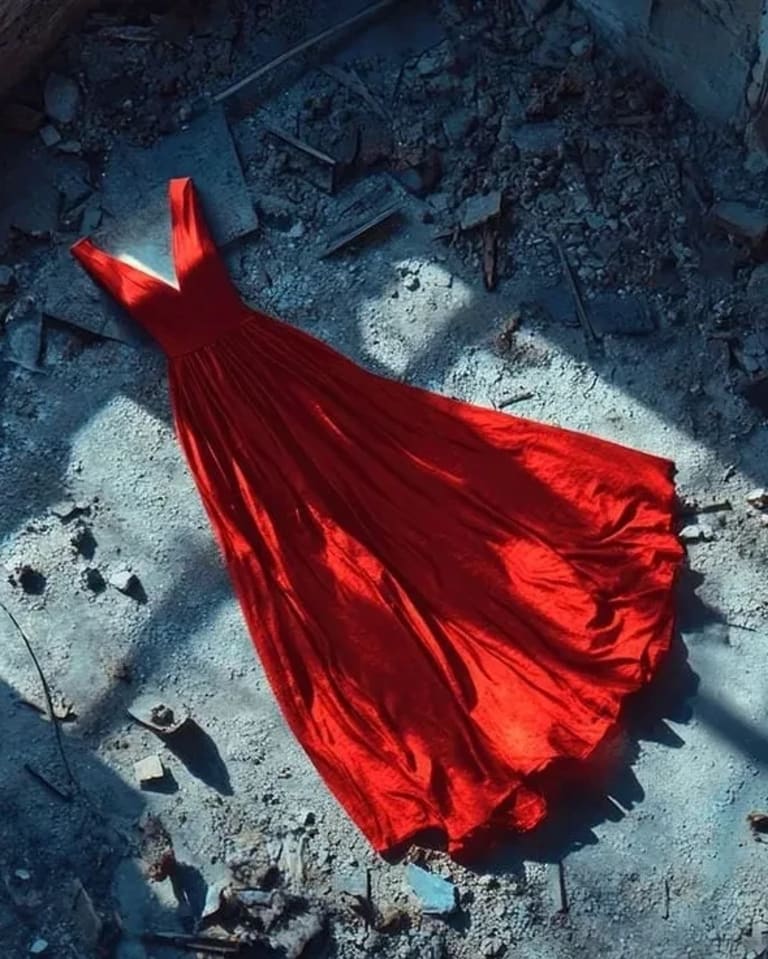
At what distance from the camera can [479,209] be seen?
7.11 meters

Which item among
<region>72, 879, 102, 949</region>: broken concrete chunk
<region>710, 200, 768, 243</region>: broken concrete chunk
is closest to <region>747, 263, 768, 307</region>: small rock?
<region>710, 200, 768, 243</region>: broken concrete chunk

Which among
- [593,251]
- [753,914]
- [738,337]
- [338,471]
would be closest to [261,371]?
[338,471]

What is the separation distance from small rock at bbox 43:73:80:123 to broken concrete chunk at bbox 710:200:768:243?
295 cm

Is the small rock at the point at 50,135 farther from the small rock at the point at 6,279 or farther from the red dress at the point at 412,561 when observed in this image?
the red dress at the point at 412,561

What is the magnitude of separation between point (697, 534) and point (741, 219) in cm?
144

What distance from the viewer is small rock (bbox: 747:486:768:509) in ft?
21.4

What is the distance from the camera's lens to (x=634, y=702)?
20.2 feet

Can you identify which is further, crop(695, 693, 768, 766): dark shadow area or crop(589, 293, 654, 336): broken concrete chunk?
crop(589, 293, 654, 336): broken concrete chunk

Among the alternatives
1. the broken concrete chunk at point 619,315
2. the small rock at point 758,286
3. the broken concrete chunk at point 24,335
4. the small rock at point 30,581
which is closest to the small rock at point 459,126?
the broken concrete chunk at point 619,315

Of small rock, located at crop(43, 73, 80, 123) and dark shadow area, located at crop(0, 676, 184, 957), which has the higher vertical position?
small rock, located at crop(43, 73, 80, 123)

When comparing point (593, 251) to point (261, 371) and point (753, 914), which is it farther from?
point (753, 914)

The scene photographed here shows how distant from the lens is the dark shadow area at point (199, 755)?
20.1ft

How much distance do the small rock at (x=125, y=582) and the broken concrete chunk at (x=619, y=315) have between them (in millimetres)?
2234

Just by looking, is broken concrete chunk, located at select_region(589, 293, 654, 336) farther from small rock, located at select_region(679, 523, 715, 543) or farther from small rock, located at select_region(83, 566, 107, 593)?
small rock, located at select_region(83, 566, 107, 593)
